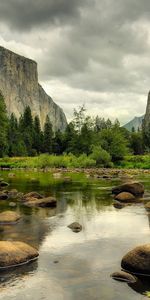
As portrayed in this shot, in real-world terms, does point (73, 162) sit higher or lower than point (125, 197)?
higher

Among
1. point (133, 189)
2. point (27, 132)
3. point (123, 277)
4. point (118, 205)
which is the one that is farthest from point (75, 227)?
point (27, 132)

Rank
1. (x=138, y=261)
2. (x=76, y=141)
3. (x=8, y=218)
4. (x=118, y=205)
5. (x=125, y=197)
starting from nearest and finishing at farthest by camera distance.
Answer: (x=138, y=261)
(x=8, y=218)
(x=118, y=205)
(x=125, y=197)
(x=76, y=141)

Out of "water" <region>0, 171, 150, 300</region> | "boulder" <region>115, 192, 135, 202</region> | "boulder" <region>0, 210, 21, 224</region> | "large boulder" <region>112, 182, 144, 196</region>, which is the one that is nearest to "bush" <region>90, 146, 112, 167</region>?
"large boulder" <region>112, 182, 144, 196</region>

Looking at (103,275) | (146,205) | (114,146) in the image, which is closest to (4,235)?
(103,275)

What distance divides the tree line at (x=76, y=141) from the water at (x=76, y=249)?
42294 millimetres

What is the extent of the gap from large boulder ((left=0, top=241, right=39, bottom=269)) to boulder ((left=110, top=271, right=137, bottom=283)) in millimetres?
3164

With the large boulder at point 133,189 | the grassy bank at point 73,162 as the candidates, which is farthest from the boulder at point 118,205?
the grassy bank at point 73,162

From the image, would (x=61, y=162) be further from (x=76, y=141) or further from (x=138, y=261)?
(x=138, y=261)

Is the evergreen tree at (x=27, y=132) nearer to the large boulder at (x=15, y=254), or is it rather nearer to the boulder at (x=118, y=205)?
the boulder at (x=118, y=205)

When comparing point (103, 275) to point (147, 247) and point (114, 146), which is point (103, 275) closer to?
point (147, 247)

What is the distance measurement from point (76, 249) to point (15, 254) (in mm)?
2578

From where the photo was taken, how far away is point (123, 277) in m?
11.5

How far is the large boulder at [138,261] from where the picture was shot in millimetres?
12102

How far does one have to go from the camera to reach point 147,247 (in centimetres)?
1237
